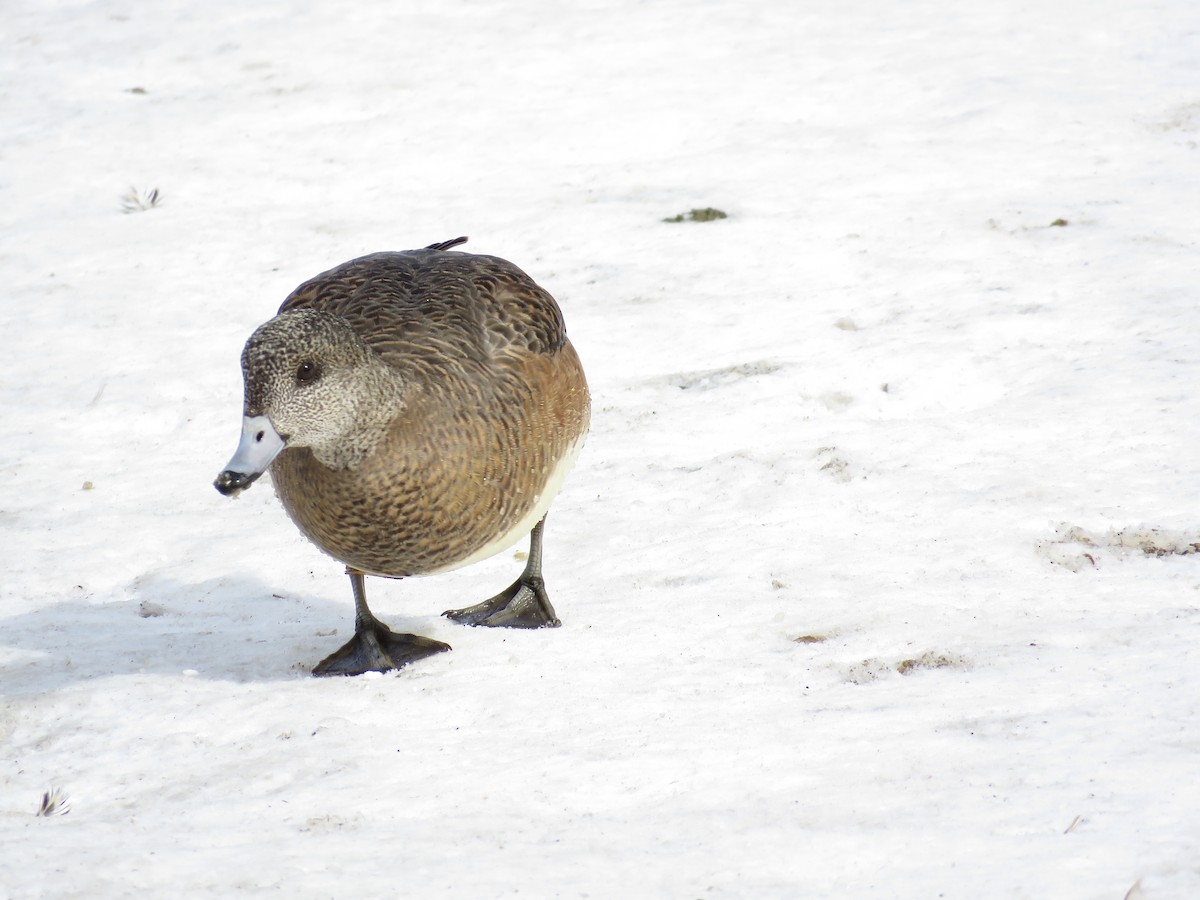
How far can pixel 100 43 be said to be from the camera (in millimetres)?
10062

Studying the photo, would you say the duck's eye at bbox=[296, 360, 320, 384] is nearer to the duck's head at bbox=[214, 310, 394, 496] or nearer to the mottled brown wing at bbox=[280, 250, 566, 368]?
the duck's head at bbox=[214, 310, 394, 496]

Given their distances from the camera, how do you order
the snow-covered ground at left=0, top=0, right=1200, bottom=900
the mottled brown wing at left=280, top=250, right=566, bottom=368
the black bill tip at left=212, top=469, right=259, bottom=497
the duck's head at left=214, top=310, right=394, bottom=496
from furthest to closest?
the mottled brown wing at left=280, top=250, right=566, bottom=368, the duck's head at left=214, top=310, right=394, bottom=496, the black bill tip at left=212, top=469, right=259, bottom=497, the snow-covered ground at left=0, top=0, right=1200, bottom=900

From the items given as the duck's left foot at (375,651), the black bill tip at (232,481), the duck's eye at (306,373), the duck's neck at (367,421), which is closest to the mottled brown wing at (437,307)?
the duck's neck at (367,421)

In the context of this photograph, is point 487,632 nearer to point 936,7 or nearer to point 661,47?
point 661,47

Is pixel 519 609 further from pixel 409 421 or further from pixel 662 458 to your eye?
pixel 662 458

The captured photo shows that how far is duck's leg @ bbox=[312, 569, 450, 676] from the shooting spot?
4230 millimetres

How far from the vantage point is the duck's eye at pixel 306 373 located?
3.62 meters

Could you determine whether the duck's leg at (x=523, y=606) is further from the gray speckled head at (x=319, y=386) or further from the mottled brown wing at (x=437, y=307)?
the gray speckled head at (x=319, y=386)

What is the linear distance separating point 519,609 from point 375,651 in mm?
508

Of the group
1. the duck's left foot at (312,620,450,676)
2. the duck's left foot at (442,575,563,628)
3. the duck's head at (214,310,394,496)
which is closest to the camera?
the duck's head at (214,310,394,496)

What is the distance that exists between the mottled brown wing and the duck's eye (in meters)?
0.31

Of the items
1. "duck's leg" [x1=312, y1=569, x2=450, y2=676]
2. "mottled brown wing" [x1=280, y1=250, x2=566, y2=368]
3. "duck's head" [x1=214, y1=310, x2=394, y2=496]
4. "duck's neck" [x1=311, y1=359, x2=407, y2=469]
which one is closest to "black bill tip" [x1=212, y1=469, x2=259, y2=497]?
A: "duck's head" [x1=214, y1=310, x2=394, y2=496]

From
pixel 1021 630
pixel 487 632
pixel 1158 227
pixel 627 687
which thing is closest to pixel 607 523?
pixel 487 632

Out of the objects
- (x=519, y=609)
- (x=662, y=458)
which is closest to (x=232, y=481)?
(x=519, y=609)
